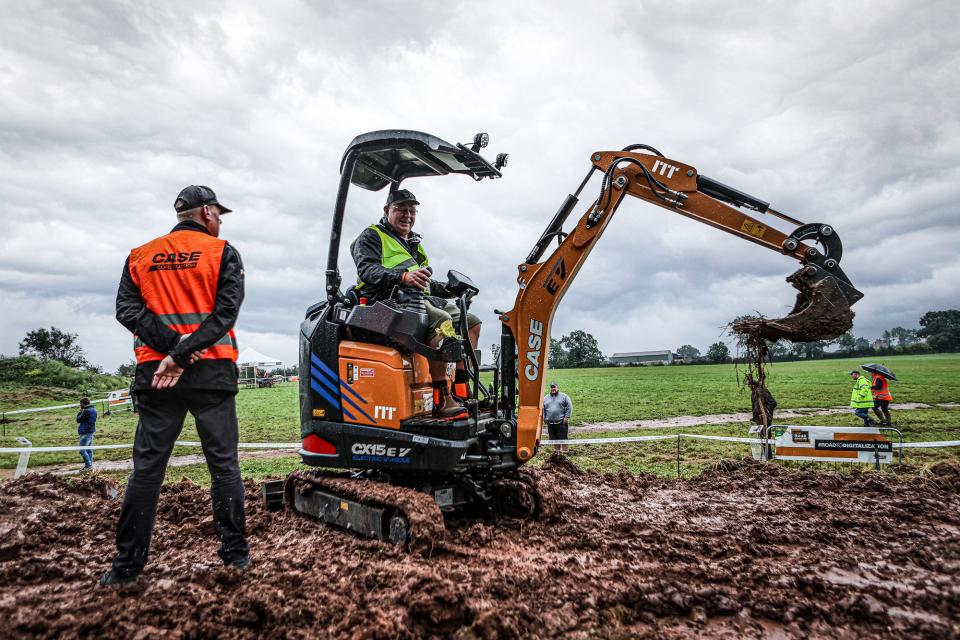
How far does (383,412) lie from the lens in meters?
4.89

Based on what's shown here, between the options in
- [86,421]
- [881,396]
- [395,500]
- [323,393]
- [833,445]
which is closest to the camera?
[395,500]

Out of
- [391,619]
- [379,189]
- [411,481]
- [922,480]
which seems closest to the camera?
[391,619]

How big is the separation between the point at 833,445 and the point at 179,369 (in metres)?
8.62

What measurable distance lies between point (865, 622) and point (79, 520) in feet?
19.8

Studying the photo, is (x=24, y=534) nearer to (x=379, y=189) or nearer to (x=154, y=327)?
(x=154, y=327)

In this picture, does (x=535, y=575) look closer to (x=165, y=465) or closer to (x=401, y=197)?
(x=165, y=465)

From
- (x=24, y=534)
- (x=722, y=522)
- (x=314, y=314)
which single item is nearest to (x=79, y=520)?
(x=24, y=534)

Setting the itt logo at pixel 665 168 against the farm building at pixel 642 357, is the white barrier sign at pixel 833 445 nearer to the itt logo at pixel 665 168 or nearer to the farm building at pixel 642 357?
the itt logo at pixel 665 168

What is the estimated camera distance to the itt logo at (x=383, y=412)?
4.87 m

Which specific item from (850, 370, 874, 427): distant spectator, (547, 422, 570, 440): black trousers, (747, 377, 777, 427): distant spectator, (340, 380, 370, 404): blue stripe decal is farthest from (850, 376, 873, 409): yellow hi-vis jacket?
(340, 380, 370, 404): blue stripe decal

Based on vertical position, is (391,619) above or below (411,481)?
below

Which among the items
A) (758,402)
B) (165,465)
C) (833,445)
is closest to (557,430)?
(758,402)

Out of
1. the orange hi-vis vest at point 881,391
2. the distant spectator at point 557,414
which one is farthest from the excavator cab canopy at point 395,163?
the orange hi-vis vest at point 881,391

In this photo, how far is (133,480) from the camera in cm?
362
